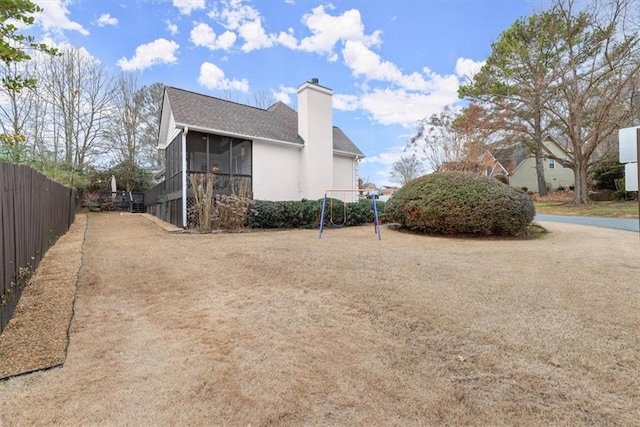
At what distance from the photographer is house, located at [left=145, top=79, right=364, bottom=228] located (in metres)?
11.7

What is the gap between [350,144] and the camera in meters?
16.9

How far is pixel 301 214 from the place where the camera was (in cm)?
Answer: 1120

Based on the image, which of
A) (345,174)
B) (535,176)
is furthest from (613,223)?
(535,176)

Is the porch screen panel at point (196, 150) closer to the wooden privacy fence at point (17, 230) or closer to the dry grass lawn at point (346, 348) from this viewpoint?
the wooden privacy fence at point (17, 230)

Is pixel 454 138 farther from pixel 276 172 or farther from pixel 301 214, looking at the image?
pixel 301 214

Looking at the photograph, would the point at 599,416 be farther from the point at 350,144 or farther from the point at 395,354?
the point at 350,144

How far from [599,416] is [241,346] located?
98.1 inches

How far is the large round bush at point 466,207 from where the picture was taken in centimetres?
842

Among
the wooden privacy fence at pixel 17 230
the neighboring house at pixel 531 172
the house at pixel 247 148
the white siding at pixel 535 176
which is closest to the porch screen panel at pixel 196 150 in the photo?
the house at pixel 247 148

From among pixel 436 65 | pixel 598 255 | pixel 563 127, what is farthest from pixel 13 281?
pixel 563 127

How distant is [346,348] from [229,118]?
11976mm

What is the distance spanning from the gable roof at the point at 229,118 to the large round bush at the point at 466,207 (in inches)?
255

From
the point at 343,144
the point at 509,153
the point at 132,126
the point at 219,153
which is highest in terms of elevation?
the point at 132,126

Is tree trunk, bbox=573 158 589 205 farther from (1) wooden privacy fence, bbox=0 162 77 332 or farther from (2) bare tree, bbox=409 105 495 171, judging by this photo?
(1) wooden privacy fence, bbox=0 162 77 332
